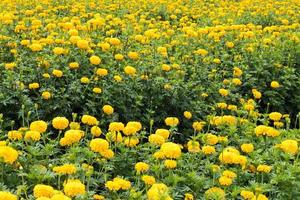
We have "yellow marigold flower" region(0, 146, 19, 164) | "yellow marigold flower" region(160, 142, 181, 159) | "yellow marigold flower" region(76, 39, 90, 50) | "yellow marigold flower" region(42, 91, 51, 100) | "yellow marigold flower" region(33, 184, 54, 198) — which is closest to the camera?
"yellow marigold flower" region(33, 184, 54, 198)

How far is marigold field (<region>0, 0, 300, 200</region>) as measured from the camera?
3318 millimetres

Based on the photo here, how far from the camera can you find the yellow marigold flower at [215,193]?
10.1 feet

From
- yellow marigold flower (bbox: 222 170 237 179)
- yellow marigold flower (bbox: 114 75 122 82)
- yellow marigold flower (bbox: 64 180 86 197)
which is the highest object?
yellow marigold flower (bbox: 64 180 86 197)

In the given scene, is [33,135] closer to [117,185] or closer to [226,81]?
[117,185]

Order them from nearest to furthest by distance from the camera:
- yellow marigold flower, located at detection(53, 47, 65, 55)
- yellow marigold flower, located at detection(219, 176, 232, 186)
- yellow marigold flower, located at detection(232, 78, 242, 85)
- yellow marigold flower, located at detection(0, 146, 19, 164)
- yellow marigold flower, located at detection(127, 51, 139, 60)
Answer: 1. yellow marigold flower, located at detection(0, 146, 19, 164)
2. yellow marigold flower, located at detection(219, 176, 232, 186)
3. yellow marigold flower, located at detection(53, 47, 65, 55)
4. yellow marigold flower, located at detection(127, 51, 139, 60)
5. yellow marigold flower, located at detection(232, 78, 242, 85)

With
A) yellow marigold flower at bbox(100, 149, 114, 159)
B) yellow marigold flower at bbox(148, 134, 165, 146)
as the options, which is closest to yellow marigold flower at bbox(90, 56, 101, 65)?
yellow marigold flower at bbox(148, 134, 165, 146)

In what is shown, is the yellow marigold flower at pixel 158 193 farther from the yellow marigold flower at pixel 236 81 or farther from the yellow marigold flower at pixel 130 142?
the yellow marigold flower at pixel 236 81

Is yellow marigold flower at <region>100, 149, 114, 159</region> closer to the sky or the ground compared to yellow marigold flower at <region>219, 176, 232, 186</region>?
closer to the sky

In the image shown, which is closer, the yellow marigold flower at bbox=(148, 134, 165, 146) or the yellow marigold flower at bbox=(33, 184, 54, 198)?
the yellow marigold flower at bbox=(33, 184, 54, 198)

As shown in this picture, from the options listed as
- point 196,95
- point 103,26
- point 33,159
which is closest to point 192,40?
point 103,26

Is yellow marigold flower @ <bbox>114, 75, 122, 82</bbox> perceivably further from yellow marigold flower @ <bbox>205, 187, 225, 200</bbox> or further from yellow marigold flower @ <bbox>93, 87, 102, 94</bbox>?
yellow marigold flower @ <bbox>205, 187, 225, 200</bbox>

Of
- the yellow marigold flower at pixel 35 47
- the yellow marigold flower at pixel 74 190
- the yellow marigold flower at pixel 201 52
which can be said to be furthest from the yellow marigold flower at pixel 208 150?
the yellow marigold flower at pixel 201 52

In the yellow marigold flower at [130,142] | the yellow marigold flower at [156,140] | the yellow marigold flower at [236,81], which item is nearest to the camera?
the yellow marigold flower at [156,140]

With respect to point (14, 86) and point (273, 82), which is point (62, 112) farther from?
point (273, 82)
